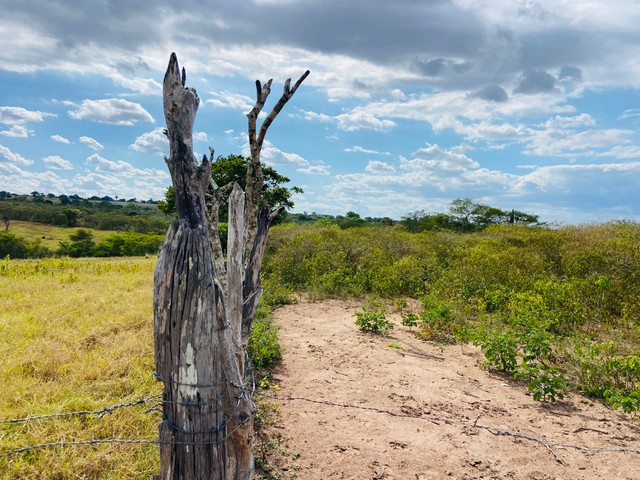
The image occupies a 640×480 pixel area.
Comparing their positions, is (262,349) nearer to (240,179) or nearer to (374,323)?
(374,323)

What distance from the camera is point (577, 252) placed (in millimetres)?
11086

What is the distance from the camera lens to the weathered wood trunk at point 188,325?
1956mm

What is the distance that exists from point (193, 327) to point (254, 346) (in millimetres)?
4044

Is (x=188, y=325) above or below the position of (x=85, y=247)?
above

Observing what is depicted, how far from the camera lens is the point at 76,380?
14.9ft

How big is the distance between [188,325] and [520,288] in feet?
30.9

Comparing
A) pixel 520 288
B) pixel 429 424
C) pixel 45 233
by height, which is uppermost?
pixel 45 233

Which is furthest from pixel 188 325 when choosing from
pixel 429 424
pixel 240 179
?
pixel 240 179

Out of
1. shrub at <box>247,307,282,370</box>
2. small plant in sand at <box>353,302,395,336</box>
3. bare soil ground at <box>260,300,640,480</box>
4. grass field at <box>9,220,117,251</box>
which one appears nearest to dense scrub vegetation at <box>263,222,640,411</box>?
bare soil ground at <box>260,300,640,480</box>

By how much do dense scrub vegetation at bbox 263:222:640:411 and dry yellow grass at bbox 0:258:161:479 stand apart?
13.6 ft

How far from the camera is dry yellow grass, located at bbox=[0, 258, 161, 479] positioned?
3.22 meters

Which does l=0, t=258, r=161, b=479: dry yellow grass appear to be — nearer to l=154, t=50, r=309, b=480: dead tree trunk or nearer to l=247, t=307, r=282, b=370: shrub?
l=154, t=50, r=309, b=480: dead tree trunk

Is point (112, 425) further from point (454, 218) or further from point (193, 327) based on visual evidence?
point (454, 218)

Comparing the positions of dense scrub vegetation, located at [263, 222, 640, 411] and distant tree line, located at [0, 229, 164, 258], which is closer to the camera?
dense scrub vegetation, located at [263, 222, 640, 411]
